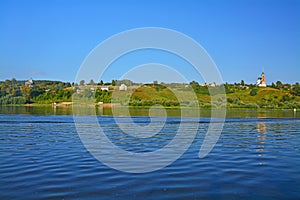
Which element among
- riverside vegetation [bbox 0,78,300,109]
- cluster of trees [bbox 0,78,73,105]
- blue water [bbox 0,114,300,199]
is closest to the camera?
blue water [bbox 0,114,300,199]

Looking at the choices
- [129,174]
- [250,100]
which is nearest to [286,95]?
[250,100]

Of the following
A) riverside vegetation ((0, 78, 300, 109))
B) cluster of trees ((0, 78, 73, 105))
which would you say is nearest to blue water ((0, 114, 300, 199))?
riverside vegetation ((0, 78, 300, 109))

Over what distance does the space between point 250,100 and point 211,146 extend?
137m

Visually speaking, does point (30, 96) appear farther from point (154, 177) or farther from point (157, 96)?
point (154, 177)

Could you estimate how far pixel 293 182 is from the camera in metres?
13.1

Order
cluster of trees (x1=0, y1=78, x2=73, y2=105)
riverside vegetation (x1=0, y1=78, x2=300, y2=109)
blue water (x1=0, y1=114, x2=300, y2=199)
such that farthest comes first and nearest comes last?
cluster of trees (x1=0, y1=78, x2=73, y2=105)
riverside vegetation (x1=0, y1=78, x2=300, y2=109)
blue water (x1=0, y1=114, x2=300, y2=199)

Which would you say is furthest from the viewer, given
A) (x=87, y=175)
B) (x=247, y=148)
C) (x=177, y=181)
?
(x=247, y=148)

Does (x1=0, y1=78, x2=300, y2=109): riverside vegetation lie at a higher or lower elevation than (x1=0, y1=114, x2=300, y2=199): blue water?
higher

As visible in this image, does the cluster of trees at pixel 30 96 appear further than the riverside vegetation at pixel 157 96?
Yes

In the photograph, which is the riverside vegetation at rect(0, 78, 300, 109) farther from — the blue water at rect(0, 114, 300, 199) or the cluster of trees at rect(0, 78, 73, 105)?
the blue water at rect(0, 114, 300, 199)

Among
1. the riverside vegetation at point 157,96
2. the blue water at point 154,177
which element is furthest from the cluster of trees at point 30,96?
the blue water at point 154,177

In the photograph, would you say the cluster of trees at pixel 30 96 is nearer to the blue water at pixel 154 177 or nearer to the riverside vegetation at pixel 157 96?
the riverside vegetation at pixel 157 96

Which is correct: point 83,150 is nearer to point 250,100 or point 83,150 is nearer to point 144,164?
point 144,164

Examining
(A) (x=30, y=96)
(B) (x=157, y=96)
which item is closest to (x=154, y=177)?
(B) (x=157, y=96)
